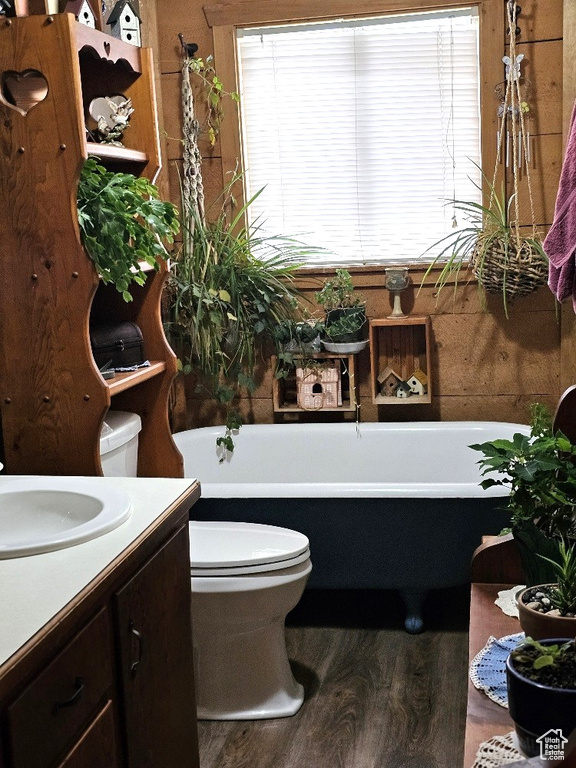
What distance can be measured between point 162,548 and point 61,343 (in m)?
0.71

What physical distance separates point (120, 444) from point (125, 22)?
1.35 meters

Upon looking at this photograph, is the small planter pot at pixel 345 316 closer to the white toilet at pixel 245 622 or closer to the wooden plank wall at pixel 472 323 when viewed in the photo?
the wooden plank wall at pixel 472 323

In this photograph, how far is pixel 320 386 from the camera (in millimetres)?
3803

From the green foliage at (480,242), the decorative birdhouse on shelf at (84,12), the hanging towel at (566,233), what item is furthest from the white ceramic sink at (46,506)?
the green foliage at (480,242)

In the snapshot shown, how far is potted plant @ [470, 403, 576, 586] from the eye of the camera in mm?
1504

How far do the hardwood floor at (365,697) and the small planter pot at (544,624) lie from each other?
1.25m

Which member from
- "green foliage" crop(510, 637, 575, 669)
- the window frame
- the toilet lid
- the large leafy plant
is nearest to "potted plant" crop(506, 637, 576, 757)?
"green foliage" crop(510, 637, 575, 669)

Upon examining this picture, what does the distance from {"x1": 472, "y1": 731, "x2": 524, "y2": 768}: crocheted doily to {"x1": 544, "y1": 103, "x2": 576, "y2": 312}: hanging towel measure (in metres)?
1.63

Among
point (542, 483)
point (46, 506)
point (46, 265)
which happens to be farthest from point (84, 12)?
point (542, 483)

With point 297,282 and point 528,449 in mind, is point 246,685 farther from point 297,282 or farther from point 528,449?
point 297,282

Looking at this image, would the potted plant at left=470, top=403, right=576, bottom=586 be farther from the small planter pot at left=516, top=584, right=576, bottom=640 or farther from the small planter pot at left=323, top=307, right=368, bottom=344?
the small planter pot at left=323, top=307, right=368, bottom=344

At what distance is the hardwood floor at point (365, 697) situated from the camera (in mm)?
2418

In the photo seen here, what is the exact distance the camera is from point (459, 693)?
270 centimetres

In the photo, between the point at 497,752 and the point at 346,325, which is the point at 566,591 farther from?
the point at 346,325
